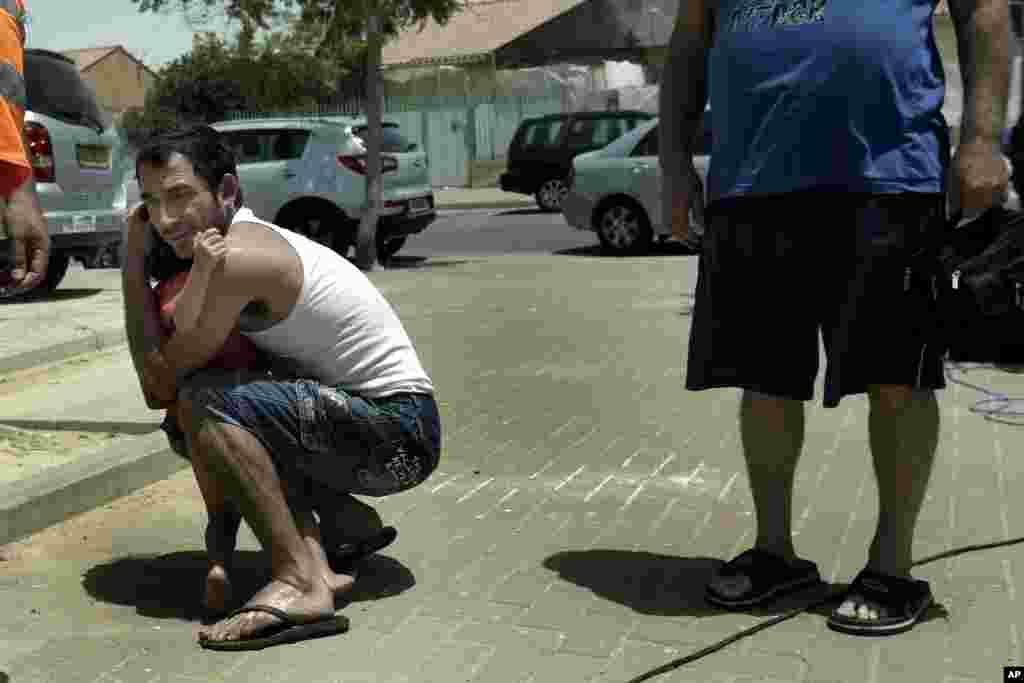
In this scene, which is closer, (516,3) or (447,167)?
(447,167)

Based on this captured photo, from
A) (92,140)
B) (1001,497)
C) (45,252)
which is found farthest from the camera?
(92,140)

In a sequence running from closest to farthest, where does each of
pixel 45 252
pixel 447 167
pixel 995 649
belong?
pixel 45 252 < pixel 995 649 < pixel 447 167

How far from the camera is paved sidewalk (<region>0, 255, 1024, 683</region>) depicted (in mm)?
3705

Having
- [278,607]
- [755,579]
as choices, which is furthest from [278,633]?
[755,579]

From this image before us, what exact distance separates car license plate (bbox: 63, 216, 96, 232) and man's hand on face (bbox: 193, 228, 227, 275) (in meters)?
8.42

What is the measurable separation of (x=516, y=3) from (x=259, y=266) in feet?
149

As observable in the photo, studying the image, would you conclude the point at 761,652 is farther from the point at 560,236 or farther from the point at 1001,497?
the point at 560,236

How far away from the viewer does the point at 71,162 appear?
12.0 meters

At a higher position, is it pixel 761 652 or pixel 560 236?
pixel 761 652

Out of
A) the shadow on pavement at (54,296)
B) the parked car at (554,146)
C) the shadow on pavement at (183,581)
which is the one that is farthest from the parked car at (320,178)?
the shadow on pavement at (183,581)

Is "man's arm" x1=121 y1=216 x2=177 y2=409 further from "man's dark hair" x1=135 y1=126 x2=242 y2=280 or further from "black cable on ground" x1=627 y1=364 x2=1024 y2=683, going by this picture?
"black cable on ground" x1=627 y1=364 x2=1024 y2=683

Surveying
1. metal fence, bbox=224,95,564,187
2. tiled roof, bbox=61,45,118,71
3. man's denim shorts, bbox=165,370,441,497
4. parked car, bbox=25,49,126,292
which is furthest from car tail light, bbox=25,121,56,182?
tiled roof, bbox=61,45,118,71

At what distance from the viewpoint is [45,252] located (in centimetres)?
345

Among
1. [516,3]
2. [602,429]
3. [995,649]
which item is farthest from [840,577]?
[516,3]
